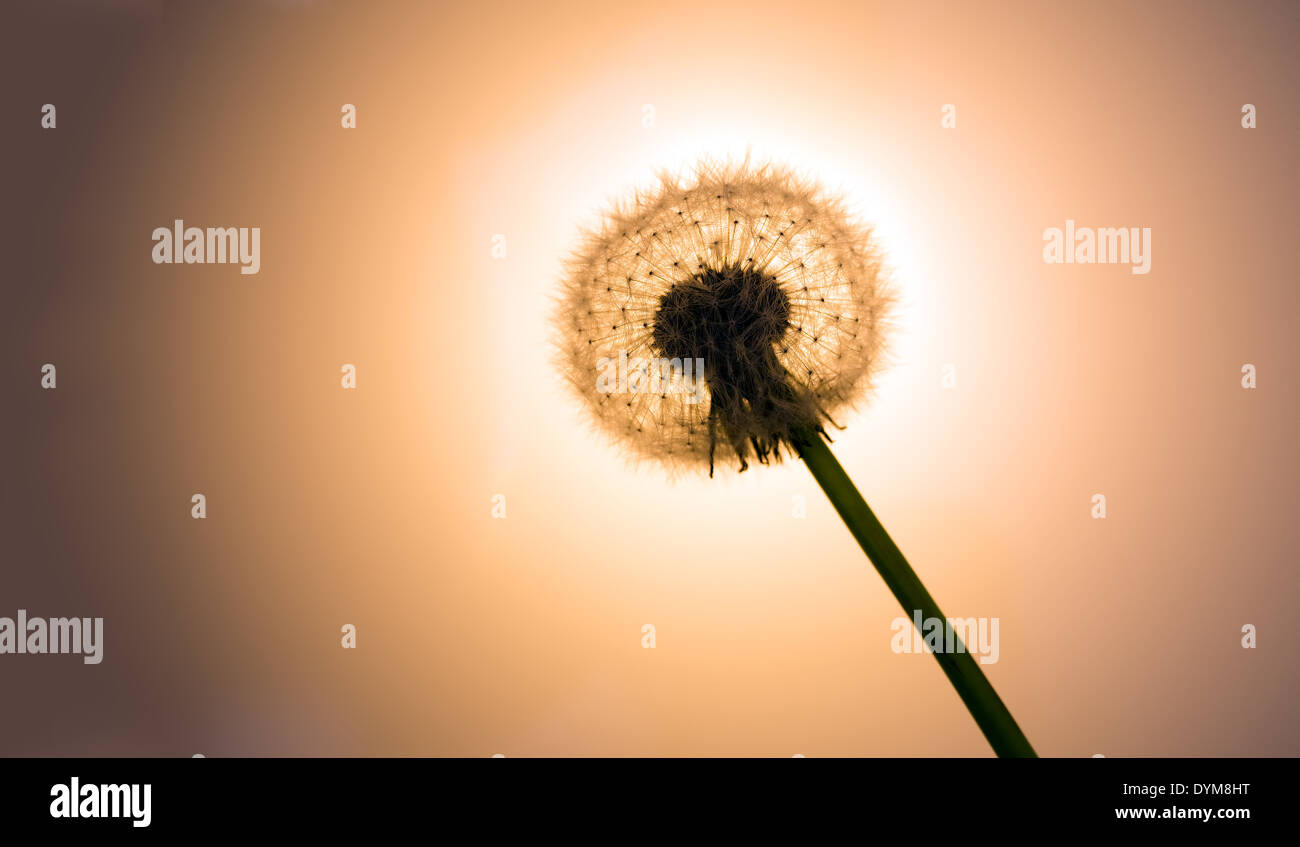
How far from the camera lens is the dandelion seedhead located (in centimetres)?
109

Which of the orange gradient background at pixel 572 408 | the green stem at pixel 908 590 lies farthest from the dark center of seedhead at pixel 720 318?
the orange gradient background at pixel 572 408

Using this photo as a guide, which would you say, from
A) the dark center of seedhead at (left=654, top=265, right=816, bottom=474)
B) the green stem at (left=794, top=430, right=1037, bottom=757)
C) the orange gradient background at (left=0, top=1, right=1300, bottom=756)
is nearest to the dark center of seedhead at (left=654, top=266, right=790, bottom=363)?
the dark center of seedhead at (left=654, top=265, right=816, bottom=474)

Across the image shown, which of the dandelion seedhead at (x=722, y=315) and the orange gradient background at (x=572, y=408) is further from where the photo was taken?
the orange gradient background at (x=572, y=408)

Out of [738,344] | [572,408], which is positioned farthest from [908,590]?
[572,408]

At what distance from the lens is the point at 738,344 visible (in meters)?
1.07

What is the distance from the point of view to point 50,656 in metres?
1.85

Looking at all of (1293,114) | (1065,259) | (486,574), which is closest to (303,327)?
(486,574)

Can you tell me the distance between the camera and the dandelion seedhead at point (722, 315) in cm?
109

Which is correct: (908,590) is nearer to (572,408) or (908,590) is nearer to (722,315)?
(722,315)

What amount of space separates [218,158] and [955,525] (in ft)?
7.28

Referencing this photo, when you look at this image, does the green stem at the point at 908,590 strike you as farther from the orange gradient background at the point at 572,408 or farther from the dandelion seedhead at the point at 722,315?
the orange gradient background at the point at 572,408

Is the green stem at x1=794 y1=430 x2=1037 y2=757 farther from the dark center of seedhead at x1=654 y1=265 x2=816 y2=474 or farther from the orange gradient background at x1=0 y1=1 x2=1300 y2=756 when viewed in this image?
the orange gradient background at x1=0 y1=1 x2=1300 y2=756

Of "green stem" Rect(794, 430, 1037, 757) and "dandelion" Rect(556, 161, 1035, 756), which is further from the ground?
"dandelion" Rect(556, 161, 1035, 756)
